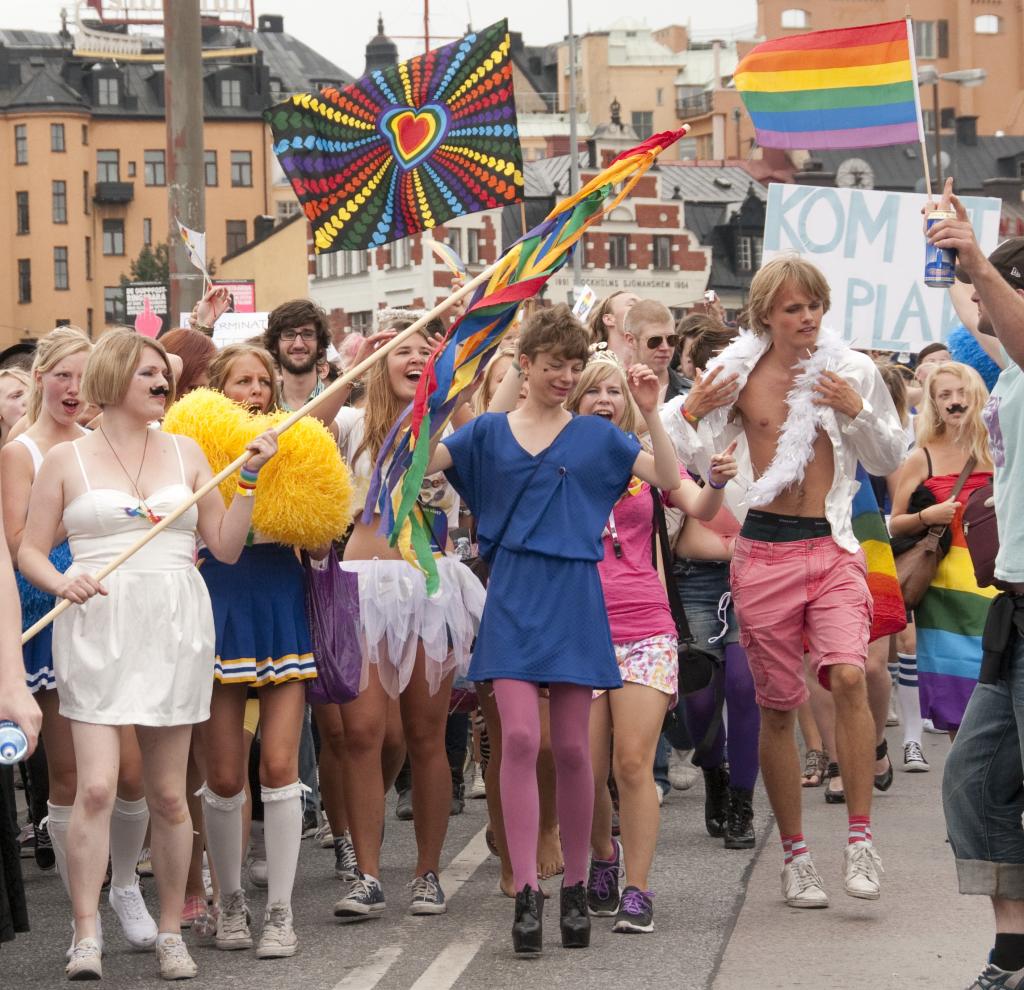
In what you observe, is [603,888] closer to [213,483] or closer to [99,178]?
[213,483]

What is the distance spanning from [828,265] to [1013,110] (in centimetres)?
8371

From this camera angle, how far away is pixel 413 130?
31.4 feet

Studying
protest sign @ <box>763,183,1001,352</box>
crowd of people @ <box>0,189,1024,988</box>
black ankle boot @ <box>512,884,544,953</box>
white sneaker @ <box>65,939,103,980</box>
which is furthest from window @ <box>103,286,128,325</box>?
white sneaker @ <box>65,939,103,980</box>

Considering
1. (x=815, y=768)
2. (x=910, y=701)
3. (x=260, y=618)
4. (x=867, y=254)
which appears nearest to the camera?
(x=260, y=618)

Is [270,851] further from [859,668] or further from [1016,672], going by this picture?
[1016,672]

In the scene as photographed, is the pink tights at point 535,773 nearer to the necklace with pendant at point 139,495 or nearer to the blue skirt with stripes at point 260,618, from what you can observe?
the blue skirt with stripes at point 260,618

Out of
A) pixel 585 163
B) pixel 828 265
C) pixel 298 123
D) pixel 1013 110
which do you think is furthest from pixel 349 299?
pixel 298 123

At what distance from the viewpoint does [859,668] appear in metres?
7.52

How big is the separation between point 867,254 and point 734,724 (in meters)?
6.64

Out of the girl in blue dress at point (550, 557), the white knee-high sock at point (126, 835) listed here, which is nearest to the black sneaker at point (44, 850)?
the white knee-high sock at point (126, 835)

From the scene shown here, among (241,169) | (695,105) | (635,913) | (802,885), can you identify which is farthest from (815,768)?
(695,105)

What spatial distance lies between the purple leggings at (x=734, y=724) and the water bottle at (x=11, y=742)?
4453mm

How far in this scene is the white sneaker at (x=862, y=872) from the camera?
23.7 feet

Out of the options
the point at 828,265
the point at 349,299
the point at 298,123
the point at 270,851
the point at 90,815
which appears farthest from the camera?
the point at 349,299
